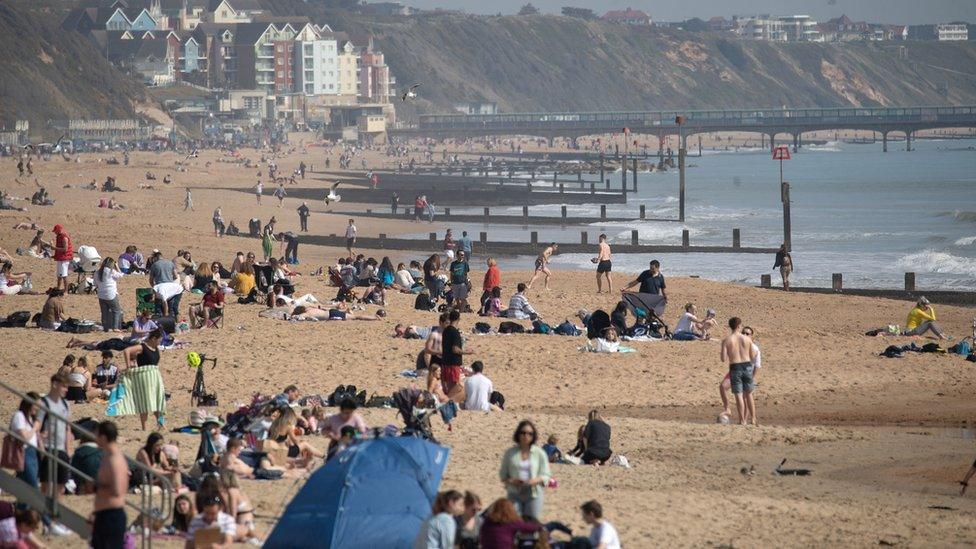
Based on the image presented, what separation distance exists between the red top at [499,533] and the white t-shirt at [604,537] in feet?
1.99

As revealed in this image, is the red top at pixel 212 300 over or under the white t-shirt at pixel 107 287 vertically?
under

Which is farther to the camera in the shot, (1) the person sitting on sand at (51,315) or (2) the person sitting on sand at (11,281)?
(2) the person sitting on sand at (11,281)

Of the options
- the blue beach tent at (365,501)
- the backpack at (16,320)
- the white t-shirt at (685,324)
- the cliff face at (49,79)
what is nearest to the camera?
the blue beach tent at (365,501)

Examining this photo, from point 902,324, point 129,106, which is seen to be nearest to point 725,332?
point 902,324

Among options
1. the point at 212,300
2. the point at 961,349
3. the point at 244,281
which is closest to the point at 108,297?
the point at 212,300

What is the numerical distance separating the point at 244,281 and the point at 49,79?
305ft

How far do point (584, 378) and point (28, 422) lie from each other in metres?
8.76

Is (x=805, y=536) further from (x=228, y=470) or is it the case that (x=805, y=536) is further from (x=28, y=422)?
(x=28, y=422)

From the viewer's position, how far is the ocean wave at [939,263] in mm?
36781

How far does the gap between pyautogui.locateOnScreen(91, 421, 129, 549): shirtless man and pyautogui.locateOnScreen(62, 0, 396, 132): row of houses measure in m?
134

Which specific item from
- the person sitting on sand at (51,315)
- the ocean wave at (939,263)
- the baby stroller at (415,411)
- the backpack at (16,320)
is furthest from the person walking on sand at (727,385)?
the ocean wave at (939,263)

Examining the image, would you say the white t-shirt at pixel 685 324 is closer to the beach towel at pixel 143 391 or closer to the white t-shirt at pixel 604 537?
the beach towel at pixel 143 391

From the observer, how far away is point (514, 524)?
345 inches

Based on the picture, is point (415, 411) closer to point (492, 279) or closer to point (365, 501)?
point (365, 501)
